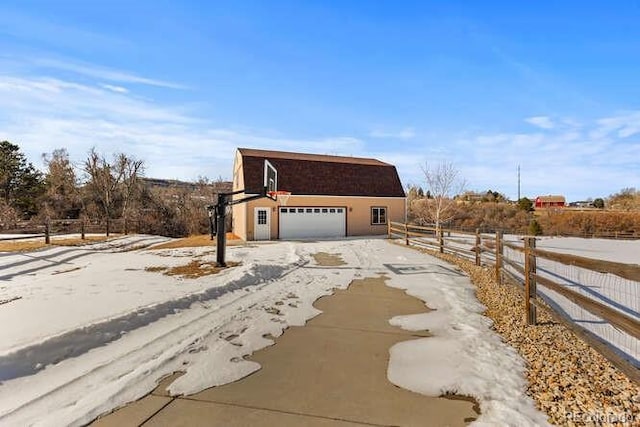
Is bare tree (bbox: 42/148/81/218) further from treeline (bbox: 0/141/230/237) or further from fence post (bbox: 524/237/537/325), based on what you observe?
fence post (bbox: 524/237/537/325)

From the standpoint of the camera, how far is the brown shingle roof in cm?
2014

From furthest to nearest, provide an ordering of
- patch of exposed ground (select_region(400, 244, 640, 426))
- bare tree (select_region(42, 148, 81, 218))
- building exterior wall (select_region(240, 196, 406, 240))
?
1. bare tree (select_region(42, 148, 81, 218))
2. building exterior wall (select_region(240, 196, 406, 240))
3. patch of exposed ground (select_region(400, 244, 640, 426))

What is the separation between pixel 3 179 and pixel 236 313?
30.6 meters

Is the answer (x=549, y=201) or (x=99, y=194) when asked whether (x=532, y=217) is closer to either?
(x=549, y=201)

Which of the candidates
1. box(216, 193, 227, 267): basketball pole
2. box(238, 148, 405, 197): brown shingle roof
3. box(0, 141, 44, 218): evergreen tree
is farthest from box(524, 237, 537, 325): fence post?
box(0, 141, 44, 218): evergreen tree

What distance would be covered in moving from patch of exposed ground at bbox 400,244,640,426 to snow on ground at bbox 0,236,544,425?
17 centimetres

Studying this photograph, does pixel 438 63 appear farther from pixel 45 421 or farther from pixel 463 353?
pixel 45 421

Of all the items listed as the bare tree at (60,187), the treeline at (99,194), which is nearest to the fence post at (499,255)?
the treeline at (99,194)

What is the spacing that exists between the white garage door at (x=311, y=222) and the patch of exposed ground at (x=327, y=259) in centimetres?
743

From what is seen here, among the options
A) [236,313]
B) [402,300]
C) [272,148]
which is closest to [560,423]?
[402,300]

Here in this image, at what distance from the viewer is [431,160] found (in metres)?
27.9

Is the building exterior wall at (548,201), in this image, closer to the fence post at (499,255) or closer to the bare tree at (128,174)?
the fence post at (499,255)

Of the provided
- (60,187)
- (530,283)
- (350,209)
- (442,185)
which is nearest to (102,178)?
(60,187)

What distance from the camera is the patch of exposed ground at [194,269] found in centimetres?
819
